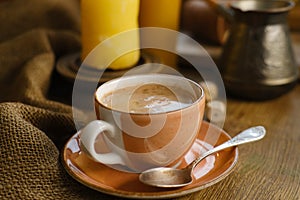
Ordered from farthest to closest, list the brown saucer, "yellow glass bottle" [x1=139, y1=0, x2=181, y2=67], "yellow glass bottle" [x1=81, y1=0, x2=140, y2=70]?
"yellow glass bottle" [x1=139, y1=0, x2=181, y2=67], "yellow glass bottle" [x1=81, y1=0, x2=140, y2=70], the brown saucer

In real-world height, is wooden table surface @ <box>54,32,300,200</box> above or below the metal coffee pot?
below

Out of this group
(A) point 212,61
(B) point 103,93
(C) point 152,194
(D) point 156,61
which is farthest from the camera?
(A) point 212,61

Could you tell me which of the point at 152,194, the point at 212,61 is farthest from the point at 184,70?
the point at 152,194

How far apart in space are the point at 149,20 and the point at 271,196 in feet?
1.61

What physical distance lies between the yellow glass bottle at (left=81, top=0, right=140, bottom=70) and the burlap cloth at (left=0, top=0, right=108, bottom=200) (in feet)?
0.37

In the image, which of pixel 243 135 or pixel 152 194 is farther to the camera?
pixel 243 135

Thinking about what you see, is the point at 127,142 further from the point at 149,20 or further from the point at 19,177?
the point at 149,20

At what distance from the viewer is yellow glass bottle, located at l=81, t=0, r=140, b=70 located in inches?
35.8

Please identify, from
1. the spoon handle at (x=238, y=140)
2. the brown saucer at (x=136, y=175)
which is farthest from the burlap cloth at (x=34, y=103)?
the spoon handle at (x=238, y=140)

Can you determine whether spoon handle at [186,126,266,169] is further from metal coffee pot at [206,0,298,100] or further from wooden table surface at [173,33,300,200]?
metal coffee pot at [206,0,298,100]

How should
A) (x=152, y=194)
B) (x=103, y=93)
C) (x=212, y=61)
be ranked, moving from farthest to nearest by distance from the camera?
(x=212, y=61)
(x=103, y=93)
(x=152, y=194)

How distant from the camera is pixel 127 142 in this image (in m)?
0.69

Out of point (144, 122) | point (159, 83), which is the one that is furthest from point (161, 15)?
point (144, 122)

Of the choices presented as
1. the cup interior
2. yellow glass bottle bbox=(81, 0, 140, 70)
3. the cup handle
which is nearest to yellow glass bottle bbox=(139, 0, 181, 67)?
yellow glass bottle bbox=(81, 0, 140, 70)
